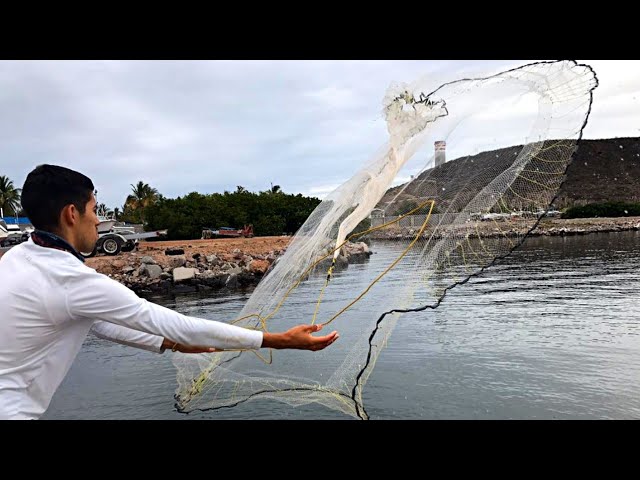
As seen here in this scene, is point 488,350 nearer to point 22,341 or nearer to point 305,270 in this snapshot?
point 305,270

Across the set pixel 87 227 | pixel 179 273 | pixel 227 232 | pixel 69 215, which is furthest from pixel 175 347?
pixel 227 232

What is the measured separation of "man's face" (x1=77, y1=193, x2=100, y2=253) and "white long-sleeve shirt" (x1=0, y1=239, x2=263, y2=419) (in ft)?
0.75

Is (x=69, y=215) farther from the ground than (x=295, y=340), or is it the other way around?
(x=69, y=215)

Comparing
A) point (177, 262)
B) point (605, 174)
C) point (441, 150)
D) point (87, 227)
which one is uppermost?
point (605, 174)

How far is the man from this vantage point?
1.97m

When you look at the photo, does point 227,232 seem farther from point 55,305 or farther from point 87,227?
point 55,305

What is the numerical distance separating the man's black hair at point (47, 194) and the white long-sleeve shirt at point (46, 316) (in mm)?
153

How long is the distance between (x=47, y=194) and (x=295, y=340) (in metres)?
1.31

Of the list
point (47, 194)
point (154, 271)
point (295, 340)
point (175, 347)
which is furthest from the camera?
point (154, 271)

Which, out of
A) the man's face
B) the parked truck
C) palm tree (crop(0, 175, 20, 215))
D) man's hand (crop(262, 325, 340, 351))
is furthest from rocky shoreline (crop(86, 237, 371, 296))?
palm tree (crop(0, 175, 20, 215))

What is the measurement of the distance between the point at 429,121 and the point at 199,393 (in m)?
3.41

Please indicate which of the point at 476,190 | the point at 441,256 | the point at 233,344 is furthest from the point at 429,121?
the point at 233,344

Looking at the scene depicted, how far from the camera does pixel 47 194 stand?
2162 millimetres

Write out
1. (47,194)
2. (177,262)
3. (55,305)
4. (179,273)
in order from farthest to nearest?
(177,262) → (179,273) → (47,194) → (55,305)
